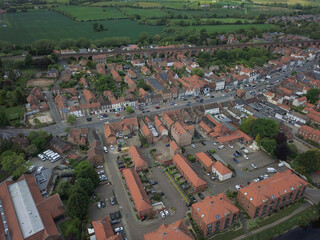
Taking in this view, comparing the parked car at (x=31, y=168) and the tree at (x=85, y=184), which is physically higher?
the tree at (x=85, y=184)

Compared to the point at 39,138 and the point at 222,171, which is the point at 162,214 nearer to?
the point at 222,171

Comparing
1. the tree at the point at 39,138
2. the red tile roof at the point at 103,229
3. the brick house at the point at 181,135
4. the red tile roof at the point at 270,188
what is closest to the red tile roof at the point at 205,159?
the brick house at the point at 181,135

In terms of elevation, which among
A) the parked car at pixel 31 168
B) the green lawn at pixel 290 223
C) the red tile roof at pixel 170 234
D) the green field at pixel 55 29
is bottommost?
the green lawn at pixel 290 223

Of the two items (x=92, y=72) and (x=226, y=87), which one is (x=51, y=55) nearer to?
(x=92, y=72)

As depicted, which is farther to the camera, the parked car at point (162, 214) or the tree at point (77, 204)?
the parked car at point (162, 214)

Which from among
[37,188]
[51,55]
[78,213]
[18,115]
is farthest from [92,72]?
[78,213]

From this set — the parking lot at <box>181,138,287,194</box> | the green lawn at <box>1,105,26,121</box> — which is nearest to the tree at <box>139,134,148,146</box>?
the parking lot at <box>181,138,287,194</box>

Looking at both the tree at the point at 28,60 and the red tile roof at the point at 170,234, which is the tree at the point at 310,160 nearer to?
the red tile roof at the point at 170,234

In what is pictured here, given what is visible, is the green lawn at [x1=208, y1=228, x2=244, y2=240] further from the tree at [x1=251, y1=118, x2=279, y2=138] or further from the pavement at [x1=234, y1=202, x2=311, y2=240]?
the tree at [x1=251, y1=118, x2=279, y2=138]
